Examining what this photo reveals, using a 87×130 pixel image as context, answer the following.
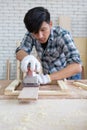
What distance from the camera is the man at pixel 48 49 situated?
208cm

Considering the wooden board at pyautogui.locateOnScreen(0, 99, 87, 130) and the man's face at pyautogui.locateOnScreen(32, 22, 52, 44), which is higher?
the man's face at pyautogui.locateOnScreen(32, 22, 52, 44)

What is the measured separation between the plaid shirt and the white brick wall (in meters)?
2.41

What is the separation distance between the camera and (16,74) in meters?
5.04

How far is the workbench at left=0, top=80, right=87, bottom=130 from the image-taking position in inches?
42.4

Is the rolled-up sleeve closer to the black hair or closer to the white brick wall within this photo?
the black hair

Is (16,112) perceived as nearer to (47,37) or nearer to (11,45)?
(47,37)

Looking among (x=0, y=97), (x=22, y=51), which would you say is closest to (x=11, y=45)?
(x=22, y=51)

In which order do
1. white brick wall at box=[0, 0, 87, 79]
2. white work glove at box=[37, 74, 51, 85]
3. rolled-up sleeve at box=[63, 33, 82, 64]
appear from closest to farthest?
white work glove at box=[37, 74, 51, 85], rolled-up sleeve at box=[63, 33, 82, 64], white brick wall at box=[0, 0, 87, 79]

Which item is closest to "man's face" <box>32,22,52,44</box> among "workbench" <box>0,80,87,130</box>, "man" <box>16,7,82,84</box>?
"man" <box>16,7,82,84</box>

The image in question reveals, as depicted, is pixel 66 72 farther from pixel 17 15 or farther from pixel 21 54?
pixel 17 15

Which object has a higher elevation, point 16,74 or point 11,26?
point 11,26

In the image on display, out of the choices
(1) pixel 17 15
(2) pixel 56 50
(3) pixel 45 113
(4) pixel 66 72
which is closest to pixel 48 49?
(2) pixel 56 50

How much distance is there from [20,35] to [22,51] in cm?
251

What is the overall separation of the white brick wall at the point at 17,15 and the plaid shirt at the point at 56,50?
2.41 metres
